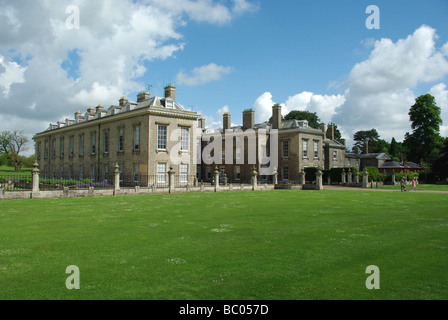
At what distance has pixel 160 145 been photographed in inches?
1380

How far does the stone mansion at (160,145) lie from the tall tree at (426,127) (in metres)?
15.4

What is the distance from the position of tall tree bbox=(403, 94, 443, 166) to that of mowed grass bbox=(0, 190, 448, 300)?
57487 millimetres

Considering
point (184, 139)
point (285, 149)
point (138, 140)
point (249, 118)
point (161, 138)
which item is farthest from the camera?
point (249, 118)

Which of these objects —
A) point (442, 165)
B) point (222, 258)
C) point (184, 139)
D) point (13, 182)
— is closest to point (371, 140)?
point (442, 165)

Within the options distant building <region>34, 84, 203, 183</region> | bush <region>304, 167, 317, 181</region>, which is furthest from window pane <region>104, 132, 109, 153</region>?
bush <region>304, 167, 317, 181</region>

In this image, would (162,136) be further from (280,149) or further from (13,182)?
(280,149)

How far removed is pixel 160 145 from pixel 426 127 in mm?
50843

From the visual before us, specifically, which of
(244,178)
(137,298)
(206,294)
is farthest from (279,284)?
(244,178)

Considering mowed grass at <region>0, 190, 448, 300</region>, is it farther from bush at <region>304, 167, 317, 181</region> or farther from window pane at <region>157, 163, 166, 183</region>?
bush at <region>304, 167, 317, 181</region>

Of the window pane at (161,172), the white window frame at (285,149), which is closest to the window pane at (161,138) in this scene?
the window pane at (161,172)

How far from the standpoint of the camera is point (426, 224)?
11047 mm

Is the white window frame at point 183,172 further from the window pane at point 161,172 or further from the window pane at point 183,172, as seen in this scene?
the window pane at point 161,172

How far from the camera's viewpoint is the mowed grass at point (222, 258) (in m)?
4.95

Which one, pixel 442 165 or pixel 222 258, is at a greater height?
pixel 442 165
